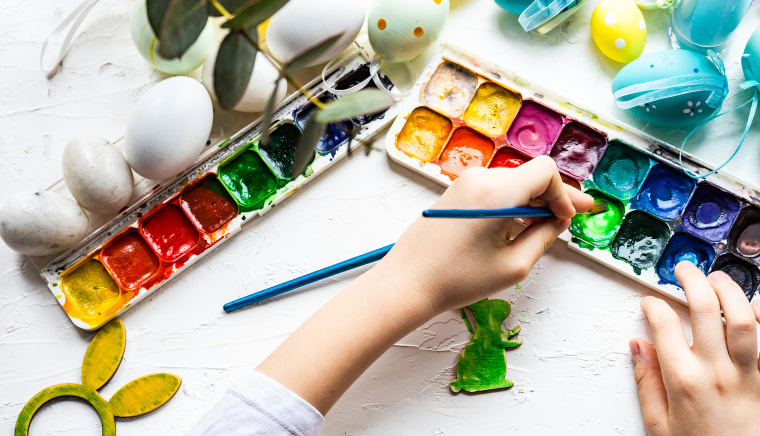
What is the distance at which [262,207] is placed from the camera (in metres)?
0.98

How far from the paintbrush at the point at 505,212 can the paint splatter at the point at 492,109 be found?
0.69 ft

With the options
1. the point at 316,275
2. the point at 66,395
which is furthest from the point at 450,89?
the point at 66,395

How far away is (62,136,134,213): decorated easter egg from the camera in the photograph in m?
0.90

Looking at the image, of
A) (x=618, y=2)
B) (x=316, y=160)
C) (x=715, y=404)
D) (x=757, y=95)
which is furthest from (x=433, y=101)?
(x=715, y=404)

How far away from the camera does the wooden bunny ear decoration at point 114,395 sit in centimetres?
96

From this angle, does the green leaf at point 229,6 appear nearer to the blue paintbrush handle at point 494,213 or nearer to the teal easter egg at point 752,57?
the blue paintbrush handle at point 494,213

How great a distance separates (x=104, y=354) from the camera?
38.4 inches

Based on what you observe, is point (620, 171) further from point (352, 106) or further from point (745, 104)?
point (352, 106)

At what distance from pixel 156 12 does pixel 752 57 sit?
0.93 metres

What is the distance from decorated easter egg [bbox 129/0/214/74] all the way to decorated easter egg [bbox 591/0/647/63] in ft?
2.14

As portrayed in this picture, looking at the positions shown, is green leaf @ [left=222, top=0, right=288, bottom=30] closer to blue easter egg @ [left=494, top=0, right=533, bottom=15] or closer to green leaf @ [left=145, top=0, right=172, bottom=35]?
green leaf @ [left=145, top=0, right=172, bottom=35]

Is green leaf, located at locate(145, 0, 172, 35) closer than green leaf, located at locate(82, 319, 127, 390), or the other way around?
green leaf, located at locate(145, 0, 172, 35)

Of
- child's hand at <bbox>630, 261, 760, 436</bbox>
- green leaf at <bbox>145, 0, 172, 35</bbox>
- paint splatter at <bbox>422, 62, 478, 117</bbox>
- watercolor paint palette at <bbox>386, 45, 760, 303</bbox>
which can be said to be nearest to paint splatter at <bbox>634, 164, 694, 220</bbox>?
watercolor paint palette at <bbox>386, 45, 760, 303</bbox>

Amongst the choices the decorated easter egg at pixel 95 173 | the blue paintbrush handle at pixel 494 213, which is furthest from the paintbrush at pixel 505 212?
the decorated easter egg at pixel 95 173
